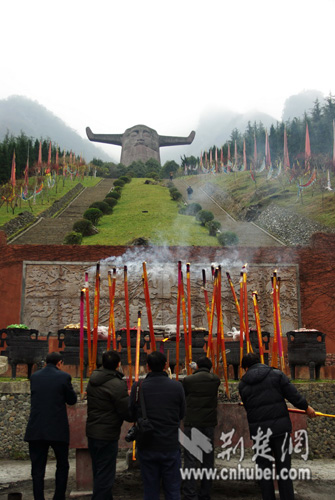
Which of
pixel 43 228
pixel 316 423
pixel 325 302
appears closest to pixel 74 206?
pixel 43 228

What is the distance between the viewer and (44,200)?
2908 cm

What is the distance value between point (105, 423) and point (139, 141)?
47.7 meters

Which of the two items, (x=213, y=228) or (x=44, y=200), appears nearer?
(x=213, y=228)

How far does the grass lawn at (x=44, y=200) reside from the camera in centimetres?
2300

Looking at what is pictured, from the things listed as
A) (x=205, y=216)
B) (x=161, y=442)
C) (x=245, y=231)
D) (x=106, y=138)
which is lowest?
(x=161, y=442)

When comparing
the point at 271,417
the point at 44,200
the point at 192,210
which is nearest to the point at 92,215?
the point at 192,210

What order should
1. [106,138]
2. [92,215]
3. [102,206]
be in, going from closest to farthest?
[92,215] → [102,206] → [106,138]

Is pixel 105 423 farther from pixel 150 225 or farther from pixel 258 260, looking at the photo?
pixel 150 225

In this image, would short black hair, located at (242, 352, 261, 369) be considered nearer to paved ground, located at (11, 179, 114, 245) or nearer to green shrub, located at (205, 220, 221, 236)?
paved ground, located at (11, 179, 114, 245)

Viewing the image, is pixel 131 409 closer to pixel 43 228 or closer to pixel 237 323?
pixel 237 323

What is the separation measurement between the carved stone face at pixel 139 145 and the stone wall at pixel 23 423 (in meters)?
43.7

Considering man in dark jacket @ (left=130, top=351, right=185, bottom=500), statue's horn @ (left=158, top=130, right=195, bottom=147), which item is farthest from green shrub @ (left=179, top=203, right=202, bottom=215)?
statue's horn @ (left=158, top=130, right=195, bottom=147)

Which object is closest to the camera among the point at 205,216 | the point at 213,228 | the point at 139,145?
the point at 213,228

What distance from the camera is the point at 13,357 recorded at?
7.40m
